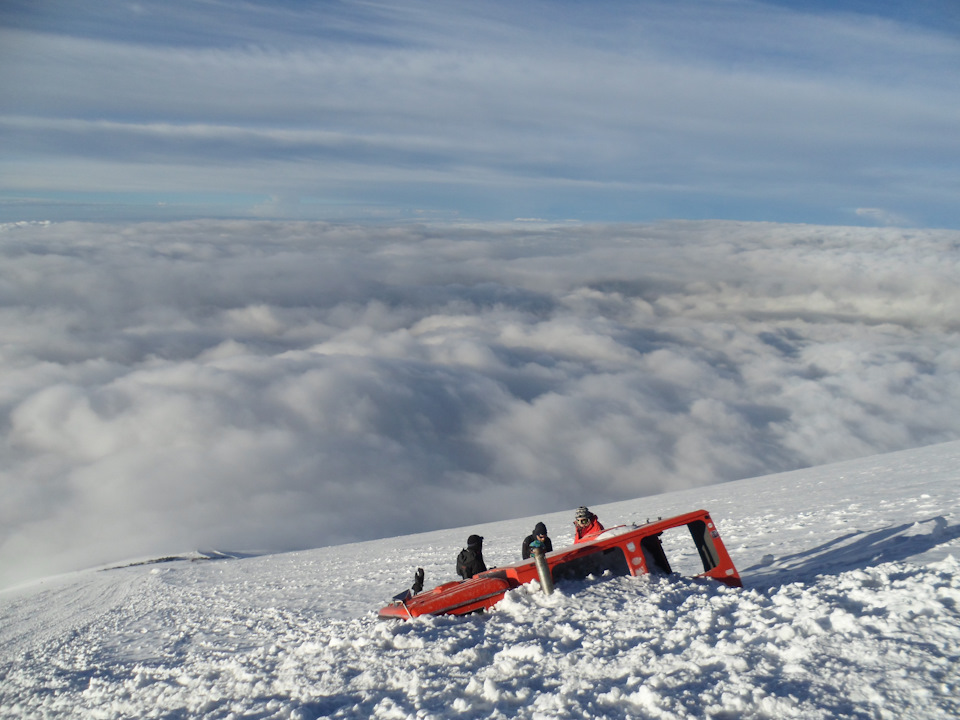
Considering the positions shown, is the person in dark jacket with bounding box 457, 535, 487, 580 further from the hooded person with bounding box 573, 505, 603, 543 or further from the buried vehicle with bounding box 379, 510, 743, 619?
the hooded person with bounding box 573, 505, 603, 543

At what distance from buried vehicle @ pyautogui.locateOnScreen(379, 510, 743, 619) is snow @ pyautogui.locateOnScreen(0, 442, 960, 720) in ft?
0.60

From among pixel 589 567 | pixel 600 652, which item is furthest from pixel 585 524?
pixel 600 652

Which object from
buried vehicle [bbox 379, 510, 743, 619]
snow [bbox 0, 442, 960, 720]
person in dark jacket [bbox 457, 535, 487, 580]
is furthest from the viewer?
person in dark jacket [bbox 457, 535, 487, 580]

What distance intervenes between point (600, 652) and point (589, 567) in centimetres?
185

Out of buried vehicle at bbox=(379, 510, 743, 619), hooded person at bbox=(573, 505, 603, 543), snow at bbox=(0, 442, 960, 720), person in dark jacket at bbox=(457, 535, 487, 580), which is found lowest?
snow at bbox=(0, 442, 960, 720)

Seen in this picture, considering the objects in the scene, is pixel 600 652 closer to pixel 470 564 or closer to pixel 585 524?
pixel 470 564

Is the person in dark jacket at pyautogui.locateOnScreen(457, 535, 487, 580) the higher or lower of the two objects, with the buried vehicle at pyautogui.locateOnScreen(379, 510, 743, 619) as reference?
higher

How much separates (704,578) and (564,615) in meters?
2.01

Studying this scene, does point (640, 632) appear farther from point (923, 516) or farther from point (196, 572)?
point (196, 572)

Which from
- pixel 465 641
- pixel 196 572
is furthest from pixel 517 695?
pixel 196 572

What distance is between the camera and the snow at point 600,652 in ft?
15.4

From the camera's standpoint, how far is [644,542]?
7699 millimetres

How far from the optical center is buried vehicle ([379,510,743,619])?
718 centimetres

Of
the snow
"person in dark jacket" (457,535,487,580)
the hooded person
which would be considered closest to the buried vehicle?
the snow
